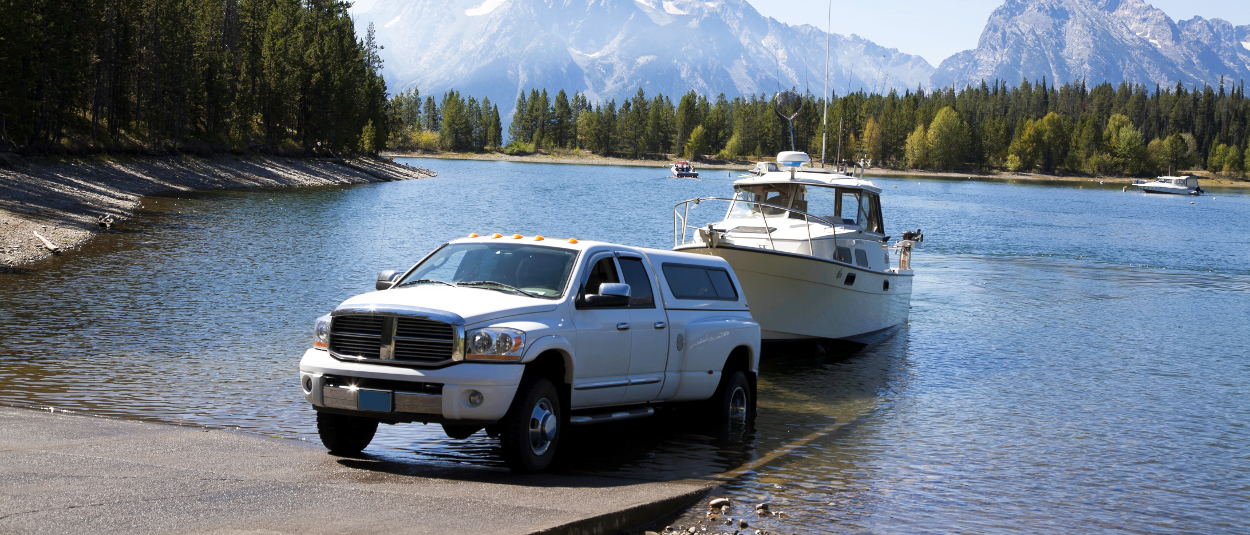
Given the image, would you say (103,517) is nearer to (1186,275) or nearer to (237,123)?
(1186,275)

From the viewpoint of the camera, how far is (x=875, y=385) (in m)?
17.0

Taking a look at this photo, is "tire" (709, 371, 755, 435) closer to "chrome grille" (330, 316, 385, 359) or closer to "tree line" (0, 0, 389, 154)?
"chrome grille" (330, 316, 385, 359)

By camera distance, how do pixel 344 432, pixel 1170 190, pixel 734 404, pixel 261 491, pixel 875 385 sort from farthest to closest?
pixel 1170 190 < pixel 875 385 < pixel 734 404 < pixel 344 432 < pixel 261 491

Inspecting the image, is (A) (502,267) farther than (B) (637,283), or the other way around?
(B) (637,283)

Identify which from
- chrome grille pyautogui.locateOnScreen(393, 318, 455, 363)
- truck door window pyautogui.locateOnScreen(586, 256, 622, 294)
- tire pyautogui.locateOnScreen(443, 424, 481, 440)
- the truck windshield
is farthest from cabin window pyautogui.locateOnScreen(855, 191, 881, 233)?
chrome grille pyautogui.locateOnScreen(393, 318, 455, 363)

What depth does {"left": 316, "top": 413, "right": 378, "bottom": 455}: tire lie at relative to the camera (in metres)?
9.13

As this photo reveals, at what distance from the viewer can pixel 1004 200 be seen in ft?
354

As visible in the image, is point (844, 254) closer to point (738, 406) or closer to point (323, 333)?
point (738, 406)

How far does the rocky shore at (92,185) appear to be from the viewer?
96.4 ft

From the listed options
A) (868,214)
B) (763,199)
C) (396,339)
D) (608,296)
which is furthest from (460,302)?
(868,214)

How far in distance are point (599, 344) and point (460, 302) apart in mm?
1449

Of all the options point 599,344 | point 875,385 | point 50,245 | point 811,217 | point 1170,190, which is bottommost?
point 875,385

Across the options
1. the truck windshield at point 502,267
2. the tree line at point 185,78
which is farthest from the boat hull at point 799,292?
the tree line at point 185,78

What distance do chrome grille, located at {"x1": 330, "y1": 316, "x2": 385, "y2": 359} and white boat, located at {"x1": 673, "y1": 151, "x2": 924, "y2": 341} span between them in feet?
32.6
